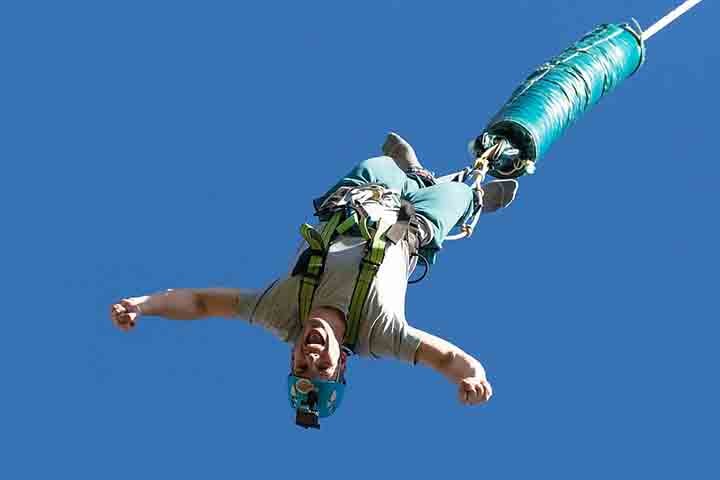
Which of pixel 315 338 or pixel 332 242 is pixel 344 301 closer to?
pixel 315 338

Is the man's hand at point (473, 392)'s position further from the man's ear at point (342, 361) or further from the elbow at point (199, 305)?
the elbow at point (199, 305)

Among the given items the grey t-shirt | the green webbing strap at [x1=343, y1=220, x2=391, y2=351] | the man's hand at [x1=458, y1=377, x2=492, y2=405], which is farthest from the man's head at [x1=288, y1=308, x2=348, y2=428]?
the man's hand at [x1=458, y1=377, x2=492, y2=405]

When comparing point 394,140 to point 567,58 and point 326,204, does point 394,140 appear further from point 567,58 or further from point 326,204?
point 567,58

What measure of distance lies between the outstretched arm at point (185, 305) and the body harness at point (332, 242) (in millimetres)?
630

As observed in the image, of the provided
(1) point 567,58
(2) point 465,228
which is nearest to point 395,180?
(2) point 465,228

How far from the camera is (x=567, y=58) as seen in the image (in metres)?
17.7

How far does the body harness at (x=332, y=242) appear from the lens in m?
12.4

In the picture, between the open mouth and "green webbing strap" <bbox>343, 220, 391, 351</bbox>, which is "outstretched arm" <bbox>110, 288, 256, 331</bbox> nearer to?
the open mouth

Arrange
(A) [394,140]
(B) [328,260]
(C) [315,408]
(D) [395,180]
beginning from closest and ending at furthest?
(C) [315,408] → (B) [328,260] → (D) [395,180] → (A) [394,140]

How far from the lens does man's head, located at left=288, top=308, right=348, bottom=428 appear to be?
12359 mm

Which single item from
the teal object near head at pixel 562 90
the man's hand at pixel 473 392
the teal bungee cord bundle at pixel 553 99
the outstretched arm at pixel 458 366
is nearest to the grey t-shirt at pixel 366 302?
the outstretched arm at pixel 458 366

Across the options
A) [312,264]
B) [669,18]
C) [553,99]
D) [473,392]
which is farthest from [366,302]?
[669,18]

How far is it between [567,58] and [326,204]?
5.42 metres

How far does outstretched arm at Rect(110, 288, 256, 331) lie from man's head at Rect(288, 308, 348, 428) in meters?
0.93
